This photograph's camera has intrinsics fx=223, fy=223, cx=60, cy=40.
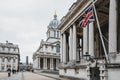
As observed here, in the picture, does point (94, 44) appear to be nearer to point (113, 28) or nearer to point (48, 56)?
point (113, 28)

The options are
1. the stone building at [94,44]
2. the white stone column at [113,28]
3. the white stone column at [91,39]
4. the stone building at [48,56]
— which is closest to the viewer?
the stone building at [94,44]

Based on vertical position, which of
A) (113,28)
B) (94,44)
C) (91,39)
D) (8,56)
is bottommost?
(8,56)

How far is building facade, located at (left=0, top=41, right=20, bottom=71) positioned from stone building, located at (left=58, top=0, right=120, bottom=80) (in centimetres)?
8390

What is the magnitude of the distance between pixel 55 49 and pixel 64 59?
6210 cm

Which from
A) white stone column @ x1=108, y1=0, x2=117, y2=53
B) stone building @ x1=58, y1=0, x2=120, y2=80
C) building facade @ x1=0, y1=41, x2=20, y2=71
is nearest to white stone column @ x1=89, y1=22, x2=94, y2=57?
stone building @ x1=58, y1=0, x2=120, y2=80

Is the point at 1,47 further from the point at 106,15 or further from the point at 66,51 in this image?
the point at 106,15

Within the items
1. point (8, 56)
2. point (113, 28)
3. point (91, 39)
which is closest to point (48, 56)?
point (8, 56)

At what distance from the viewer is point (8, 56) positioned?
12569 cm

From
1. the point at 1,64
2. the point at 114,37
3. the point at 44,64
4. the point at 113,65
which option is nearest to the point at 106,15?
the point at 114,37

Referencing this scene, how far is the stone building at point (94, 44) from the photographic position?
59.4ft

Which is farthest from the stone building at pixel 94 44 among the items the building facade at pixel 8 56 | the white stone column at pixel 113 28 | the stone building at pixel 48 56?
the building facade at pixel 8 56

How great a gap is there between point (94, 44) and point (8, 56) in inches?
3948

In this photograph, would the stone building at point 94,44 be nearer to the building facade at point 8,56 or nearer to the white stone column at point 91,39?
the white stone column at point 91,39

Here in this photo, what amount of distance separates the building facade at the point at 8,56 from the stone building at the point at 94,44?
8390cm
